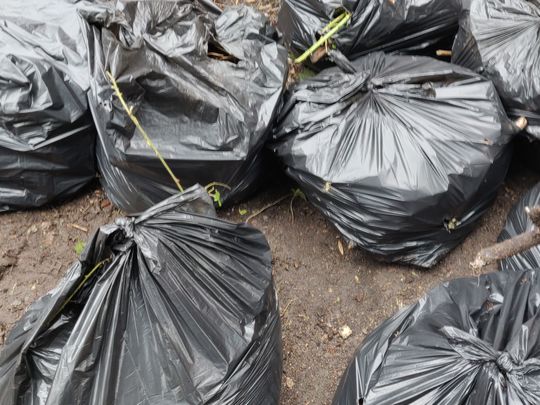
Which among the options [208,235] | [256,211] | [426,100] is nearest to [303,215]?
[256,211]

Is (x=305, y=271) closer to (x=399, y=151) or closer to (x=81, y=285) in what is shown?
(x=399, y=151)

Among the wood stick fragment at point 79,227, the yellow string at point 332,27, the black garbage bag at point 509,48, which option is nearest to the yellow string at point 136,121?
→ the wood stick fragment at point 79,227

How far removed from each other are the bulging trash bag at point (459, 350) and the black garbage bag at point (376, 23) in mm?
1041

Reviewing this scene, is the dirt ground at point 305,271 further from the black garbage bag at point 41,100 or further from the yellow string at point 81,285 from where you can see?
the yellow string at point 81,285

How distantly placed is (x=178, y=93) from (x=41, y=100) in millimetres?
491

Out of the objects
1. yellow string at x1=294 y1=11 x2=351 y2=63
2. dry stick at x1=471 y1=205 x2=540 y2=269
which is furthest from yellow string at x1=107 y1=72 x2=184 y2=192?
dry stick at x1=471 y1=205 x2=540 y2=269

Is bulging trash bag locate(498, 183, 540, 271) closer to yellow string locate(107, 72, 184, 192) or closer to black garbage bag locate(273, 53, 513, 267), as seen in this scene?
black garbage bag locate(273, 53, 513, 267)

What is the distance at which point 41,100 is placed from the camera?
71.0 inches

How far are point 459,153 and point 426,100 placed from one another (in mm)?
212

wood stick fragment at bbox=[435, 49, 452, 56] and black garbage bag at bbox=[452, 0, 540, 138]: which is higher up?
black garbage bag at bbox=[452, 0, 540, 138]

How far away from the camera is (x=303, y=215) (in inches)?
82.0

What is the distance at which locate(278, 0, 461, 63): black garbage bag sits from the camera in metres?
1.96

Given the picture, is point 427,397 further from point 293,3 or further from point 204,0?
point 204,0

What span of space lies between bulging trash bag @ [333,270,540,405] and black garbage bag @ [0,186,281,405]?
1.03ft
